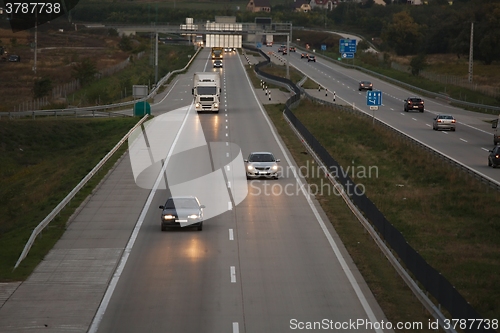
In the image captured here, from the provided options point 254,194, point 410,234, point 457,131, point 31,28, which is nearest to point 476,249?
point 410,234

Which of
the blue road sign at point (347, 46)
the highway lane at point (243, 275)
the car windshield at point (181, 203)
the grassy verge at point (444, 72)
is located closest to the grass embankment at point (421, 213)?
the highway lane at point (243, 275)

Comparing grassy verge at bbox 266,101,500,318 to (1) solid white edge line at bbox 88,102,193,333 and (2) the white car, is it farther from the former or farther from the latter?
(1) solid white edge line at bbox 88,102,193,333

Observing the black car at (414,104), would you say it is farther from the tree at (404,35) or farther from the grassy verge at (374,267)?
Answer: the tree at (404,35)

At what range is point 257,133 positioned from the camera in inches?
2296

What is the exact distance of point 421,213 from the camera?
110ft

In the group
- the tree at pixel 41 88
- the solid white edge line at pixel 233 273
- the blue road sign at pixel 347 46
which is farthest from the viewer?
the blue road sign at pixel 347 46

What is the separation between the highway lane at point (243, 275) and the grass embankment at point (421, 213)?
0.79 metres

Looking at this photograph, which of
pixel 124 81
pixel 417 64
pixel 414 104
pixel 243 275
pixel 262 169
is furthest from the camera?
pixel 417 64

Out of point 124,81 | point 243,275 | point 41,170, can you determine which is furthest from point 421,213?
point 124,81

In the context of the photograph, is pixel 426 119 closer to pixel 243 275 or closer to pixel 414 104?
pixel 414 104

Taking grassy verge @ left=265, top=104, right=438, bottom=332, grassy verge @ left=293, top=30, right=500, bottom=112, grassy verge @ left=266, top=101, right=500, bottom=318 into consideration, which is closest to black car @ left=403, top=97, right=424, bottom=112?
grassy verge @ left=293, top=30, right=500, bottom=112

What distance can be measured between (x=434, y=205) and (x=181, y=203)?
1227 centimetres

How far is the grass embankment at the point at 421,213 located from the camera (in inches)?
892

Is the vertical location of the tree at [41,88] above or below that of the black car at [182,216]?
below
